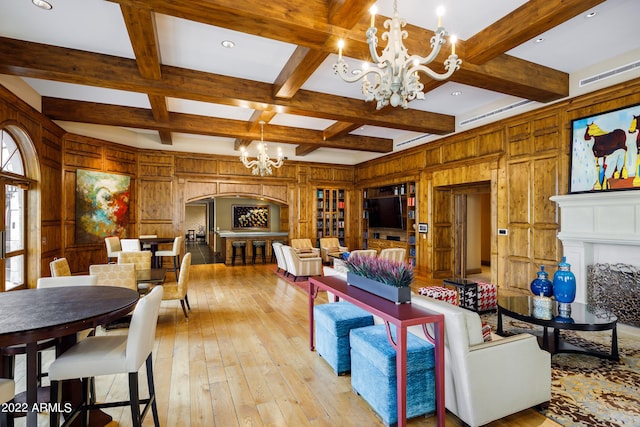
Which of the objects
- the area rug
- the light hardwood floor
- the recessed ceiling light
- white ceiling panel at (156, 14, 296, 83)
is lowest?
the light hardwood floor

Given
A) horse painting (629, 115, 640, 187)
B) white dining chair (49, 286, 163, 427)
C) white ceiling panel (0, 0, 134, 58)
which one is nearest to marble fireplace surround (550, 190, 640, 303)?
horse painting (629, 115, 640, 187)

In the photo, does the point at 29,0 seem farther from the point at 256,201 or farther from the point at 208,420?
the point at 256,201

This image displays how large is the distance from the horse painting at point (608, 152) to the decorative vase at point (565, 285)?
1881 millimetres

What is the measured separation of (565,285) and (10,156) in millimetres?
7715

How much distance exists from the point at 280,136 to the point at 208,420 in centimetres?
615

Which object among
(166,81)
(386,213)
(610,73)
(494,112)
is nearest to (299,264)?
(386,213)

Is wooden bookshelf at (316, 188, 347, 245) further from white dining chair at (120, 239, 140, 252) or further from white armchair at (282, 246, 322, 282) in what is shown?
white dining chair at (120, 239, 140, 252)

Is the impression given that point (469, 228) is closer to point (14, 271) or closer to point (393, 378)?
point (393, 378)

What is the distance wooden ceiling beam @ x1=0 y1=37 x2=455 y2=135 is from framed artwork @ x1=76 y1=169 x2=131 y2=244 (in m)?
3.66

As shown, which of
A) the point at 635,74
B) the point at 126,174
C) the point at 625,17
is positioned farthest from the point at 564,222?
the point at 126,174

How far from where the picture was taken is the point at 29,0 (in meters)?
3.06

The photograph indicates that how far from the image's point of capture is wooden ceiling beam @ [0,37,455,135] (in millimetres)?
3885

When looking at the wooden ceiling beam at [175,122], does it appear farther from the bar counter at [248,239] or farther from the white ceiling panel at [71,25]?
the bar counter at [248,239]

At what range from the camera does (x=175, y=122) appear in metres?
6.55
